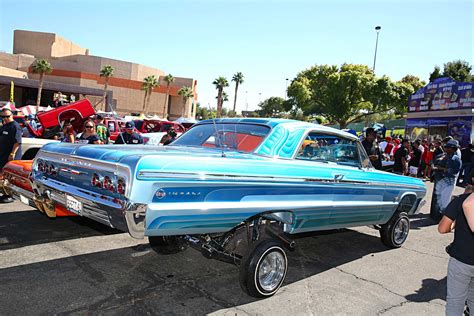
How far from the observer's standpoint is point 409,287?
4316 millimetres

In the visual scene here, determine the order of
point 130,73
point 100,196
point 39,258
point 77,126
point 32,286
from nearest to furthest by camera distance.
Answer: point 100,196, point 32,286, point 39,258, point 77,126, point 130,73

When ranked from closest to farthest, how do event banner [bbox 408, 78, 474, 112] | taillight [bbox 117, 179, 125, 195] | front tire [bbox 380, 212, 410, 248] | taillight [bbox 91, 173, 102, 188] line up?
taillight [bbox 117, 179, 125, 195]
taillight [bbox 91, 173, 102, 188]
front tire [bbox 380, 212, 410, 248]
event banner [bbox 408, 78, 474, 112]

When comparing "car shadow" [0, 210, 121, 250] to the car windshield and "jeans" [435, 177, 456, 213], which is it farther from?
"jeans" [435, 177, 456, 213]

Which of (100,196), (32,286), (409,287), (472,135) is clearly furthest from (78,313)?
(472,135)

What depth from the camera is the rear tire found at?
4.57 metres

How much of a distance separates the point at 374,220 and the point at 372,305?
1.55 meters

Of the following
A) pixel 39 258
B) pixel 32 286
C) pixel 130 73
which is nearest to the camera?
pixel 32 286

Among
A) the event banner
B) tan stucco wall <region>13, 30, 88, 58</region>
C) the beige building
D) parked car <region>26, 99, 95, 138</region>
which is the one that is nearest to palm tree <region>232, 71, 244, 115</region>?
the beige building

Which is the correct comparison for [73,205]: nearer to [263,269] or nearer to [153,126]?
[263,269]

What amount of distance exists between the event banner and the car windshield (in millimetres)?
22407

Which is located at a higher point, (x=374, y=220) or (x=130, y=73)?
(x=130, y=73)

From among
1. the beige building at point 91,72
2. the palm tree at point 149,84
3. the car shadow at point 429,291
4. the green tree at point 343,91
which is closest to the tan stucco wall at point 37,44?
the beige building at point 91,72

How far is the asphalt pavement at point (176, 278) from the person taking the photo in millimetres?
3367

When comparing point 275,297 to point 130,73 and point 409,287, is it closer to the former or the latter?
point 409,287
